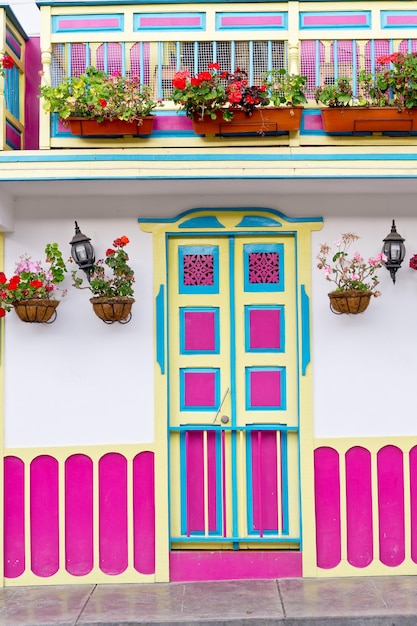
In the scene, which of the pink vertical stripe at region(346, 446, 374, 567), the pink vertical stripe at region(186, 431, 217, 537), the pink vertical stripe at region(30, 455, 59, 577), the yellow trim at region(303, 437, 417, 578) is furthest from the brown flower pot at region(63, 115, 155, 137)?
the pink vertical stripe at region(346, 446, 374, 567)

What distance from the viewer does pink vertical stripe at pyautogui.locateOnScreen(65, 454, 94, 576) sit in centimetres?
629

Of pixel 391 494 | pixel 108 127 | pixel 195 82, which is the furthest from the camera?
pixel 391 494

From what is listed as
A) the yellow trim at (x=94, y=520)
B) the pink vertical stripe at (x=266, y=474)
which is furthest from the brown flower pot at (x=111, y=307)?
the pink vertical stripe at (x=266, y=474)

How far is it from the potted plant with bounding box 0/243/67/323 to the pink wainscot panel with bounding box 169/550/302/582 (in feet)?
7.83

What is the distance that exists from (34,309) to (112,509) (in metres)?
1.87

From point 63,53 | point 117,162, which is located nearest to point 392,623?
point 117,162

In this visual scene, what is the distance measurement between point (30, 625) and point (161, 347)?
2.43m

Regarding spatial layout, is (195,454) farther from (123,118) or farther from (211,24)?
(211,24)

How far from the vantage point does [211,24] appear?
5.99 meters

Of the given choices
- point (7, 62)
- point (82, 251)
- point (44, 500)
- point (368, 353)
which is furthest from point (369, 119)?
point (44, 500)

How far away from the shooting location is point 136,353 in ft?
20.9

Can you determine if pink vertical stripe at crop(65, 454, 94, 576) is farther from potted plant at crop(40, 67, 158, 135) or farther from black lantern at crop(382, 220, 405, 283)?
black lantern at crop(382, 220, 405, 283)

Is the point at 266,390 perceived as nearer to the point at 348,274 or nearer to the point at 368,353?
the point at 368,353

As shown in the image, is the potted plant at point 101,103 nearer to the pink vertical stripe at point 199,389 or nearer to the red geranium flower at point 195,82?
the red geranium flower at point 195,82
